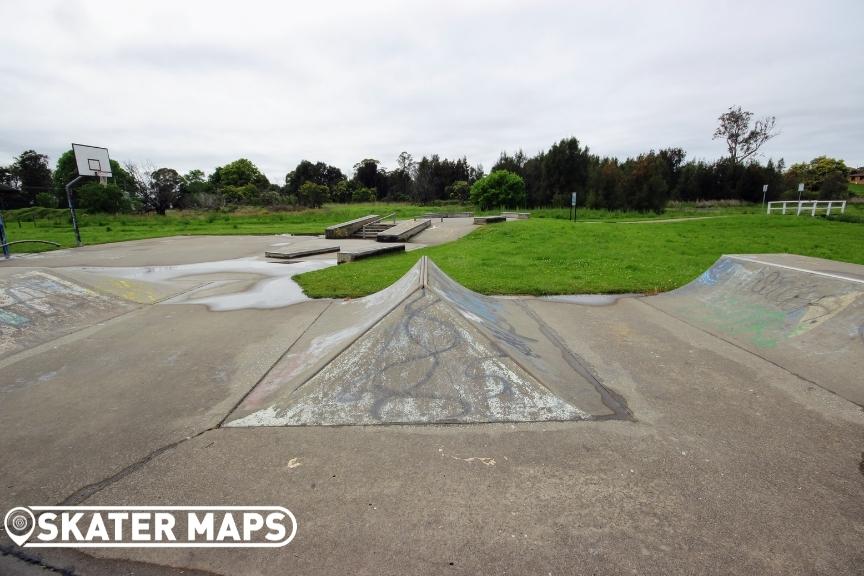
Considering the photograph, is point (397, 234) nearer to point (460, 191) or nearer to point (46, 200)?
point (460, 191)

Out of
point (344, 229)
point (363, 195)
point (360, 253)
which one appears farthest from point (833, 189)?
point (363, 195)

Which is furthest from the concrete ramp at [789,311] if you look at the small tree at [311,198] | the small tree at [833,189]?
the small tree at [833,189]

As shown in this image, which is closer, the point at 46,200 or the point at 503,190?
the point at 503,190

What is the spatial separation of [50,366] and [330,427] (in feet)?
12.9

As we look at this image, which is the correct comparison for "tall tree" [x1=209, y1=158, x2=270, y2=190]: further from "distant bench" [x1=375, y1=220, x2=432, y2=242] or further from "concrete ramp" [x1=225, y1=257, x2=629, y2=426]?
"concrete ramp" [x1=225, y1=257, x2=629, y2=426]

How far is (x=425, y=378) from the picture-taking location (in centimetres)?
374

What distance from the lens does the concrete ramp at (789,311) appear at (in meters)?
4.25

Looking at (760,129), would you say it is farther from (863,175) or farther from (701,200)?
(863,175)

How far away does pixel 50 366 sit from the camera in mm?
4652

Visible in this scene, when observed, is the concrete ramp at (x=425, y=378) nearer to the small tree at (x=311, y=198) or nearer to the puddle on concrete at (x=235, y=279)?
the puddle on concrete at (x=235, y=279)

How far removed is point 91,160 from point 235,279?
18.7m

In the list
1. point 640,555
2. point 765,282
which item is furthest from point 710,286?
point 640,555

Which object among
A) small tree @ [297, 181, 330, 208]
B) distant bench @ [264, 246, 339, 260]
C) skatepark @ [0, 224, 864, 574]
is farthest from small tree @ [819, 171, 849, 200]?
small tree @ [297, 181, 330, 208]

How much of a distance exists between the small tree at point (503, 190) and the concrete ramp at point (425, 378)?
38052 mm
